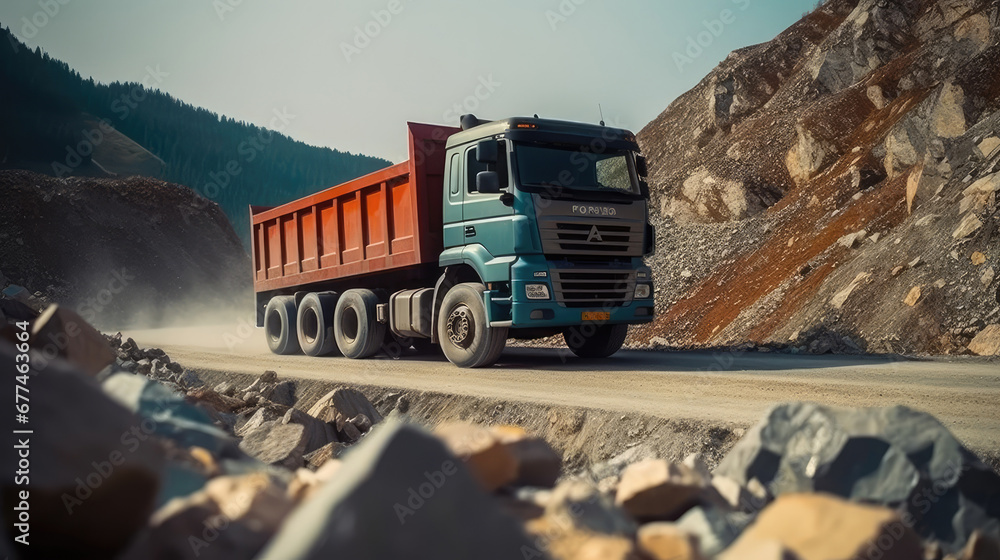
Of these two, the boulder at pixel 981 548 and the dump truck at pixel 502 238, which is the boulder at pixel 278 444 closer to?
the boulder at pixel 981 548

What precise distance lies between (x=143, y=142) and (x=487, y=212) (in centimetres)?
8133

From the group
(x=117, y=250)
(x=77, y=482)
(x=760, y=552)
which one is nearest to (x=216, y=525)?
(x=77, y=482)

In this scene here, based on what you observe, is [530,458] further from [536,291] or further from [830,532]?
[536,291]

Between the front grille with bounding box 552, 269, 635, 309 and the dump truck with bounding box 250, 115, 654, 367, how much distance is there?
0.02 meters

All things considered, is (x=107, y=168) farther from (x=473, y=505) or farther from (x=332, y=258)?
(x=473, y=505)

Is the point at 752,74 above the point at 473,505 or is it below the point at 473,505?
above

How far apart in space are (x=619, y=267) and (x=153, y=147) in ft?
267

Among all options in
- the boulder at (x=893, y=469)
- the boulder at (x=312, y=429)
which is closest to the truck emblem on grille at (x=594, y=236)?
the boulder at (x=312, y=429)

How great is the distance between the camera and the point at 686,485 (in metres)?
2.48

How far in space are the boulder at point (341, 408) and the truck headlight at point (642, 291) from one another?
3904 millimetres

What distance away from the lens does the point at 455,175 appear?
31.8ft

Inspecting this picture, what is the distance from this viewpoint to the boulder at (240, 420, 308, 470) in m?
4.87

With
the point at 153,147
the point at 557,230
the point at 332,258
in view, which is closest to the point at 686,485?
the point at 557,230

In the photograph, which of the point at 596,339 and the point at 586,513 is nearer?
the point at 586,513
